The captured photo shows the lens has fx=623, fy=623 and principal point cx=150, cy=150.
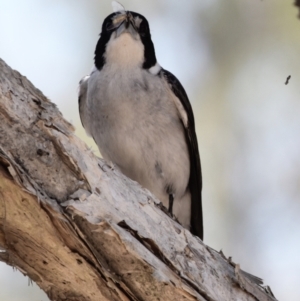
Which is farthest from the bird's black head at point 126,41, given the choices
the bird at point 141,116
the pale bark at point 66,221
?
the pale bark at point 66,221

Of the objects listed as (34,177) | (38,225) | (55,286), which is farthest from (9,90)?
(55,286)

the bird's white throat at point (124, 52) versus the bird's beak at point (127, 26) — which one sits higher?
the bird's beak at point (127, 26)

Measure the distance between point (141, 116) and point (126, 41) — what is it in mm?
574

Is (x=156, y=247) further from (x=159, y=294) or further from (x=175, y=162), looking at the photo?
(x=175, y=162)

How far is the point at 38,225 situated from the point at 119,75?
73.4 inches

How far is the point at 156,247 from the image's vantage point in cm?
244

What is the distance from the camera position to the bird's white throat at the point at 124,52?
3914mm

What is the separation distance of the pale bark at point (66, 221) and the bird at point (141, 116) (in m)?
1.20

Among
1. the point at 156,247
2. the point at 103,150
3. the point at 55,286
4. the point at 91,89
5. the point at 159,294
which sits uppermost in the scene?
the point at 91,89

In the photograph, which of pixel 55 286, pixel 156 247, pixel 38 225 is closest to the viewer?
pixel 38 225

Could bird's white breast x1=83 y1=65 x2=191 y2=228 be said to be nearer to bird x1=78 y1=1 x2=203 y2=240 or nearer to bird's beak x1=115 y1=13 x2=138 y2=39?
bird x1=78 y1=1 x2=203 y2=240

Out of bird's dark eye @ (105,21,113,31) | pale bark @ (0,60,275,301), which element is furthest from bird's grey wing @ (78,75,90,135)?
pale bark @ (0,60,275,301)

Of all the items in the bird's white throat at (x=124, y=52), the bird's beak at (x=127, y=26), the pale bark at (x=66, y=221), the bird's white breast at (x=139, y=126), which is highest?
the bird's beak at (x=127, y=26)

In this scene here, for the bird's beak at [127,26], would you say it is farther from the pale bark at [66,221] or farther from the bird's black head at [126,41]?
the pale bark at [66,221]
